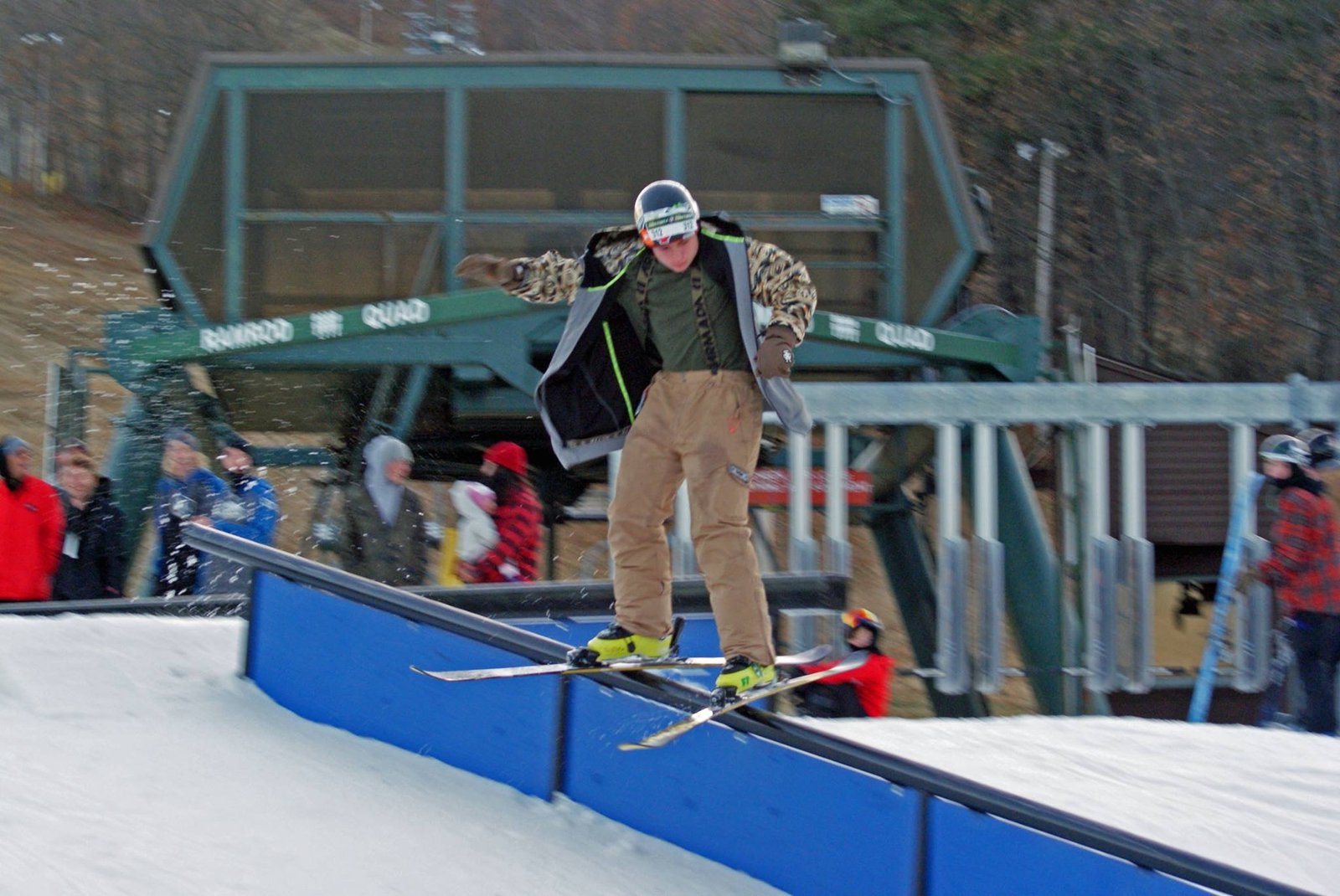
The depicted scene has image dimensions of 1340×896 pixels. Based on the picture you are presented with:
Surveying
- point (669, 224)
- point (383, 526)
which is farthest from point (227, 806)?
point (383, 526)

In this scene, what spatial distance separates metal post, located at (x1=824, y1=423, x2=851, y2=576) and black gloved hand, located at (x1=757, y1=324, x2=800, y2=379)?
486 centimetres

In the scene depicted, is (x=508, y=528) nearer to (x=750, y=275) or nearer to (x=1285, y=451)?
(x=750, y=275)

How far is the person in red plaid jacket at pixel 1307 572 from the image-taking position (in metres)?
7.82

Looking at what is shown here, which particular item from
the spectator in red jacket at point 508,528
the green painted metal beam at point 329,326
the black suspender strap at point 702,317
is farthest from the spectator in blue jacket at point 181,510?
the black suspender strap at point 702,317

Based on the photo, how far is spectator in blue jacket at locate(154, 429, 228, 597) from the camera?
8.02m

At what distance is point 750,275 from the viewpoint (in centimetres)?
505

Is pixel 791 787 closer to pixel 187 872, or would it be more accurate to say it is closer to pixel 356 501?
pixel 187 872

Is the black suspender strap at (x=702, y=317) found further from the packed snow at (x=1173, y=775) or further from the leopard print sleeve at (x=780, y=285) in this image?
the packed snow at (x=1173, y=775)

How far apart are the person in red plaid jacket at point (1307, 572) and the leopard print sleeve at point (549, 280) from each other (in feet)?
14.2

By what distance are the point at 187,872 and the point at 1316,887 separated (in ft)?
11.8

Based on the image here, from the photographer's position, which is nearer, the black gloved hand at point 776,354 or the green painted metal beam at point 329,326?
the black gloved hand at point 776,354

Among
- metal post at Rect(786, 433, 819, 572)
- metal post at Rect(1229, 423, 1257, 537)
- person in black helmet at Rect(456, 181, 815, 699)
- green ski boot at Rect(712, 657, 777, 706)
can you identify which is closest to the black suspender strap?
person in black helmet at Rect(456, 181, 815, 699)

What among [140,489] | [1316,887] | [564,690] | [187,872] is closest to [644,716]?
[564,690]

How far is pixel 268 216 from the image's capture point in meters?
11.0
